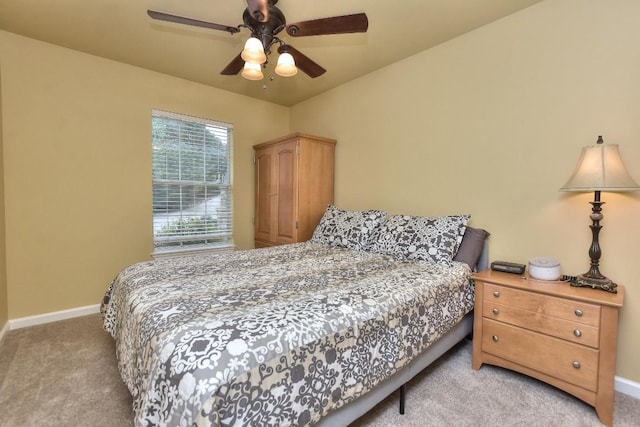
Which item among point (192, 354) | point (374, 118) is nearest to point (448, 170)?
point (374, 118)

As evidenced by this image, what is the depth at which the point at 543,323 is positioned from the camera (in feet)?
5.82

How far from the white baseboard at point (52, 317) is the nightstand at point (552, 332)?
3.59 meters

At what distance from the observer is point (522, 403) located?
1.71 metres

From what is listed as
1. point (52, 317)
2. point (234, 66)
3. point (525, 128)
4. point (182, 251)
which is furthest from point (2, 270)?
point (525, 128)

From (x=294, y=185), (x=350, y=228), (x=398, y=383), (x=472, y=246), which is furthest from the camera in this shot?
(x=294, y=185)

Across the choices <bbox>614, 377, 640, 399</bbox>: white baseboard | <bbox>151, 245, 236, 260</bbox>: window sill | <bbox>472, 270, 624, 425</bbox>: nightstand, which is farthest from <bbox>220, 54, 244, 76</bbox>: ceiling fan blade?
<bbox>614, 377, 640, 399</bbox>: white baseboard

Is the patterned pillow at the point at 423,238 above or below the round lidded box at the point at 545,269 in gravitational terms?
above

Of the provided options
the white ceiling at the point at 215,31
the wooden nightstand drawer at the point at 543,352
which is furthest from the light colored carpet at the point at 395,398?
the white ceiling at the point at 215,31

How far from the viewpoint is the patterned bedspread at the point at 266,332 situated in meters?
0.94

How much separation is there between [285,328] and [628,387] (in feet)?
7.44

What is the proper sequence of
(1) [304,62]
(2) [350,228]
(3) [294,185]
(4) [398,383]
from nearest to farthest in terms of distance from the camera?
(4) [398,383]
(1) [304,62]
(2) [350,228]
(3) [294,185]

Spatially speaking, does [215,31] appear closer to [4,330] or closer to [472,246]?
[472,246]

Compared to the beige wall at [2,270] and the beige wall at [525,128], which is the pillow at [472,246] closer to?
the beige wall at [525,128]

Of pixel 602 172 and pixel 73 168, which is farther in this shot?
pixel 73 168
